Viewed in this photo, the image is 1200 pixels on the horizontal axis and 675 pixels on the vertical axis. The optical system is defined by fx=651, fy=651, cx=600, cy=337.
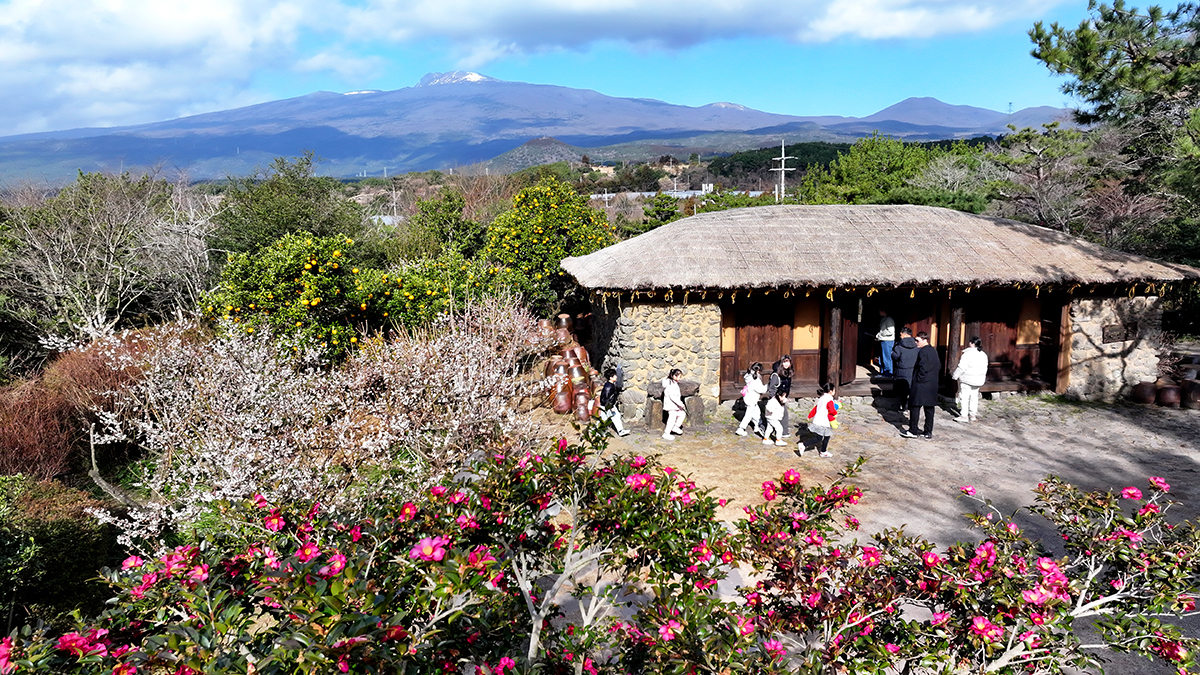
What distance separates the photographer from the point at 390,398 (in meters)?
7.11

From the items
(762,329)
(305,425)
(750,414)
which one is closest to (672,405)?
(750,414)

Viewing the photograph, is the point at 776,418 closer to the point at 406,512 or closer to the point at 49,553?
the point at 406,512

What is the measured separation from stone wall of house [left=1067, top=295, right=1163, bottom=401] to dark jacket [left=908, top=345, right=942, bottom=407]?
4.38 metres

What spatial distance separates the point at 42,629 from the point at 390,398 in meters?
4.52

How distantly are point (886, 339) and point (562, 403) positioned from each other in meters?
6.62

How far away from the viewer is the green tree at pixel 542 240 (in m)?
15.6

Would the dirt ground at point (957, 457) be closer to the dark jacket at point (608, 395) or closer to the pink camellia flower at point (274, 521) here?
the dark jacket at point (608, 395)

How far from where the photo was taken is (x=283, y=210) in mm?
16828

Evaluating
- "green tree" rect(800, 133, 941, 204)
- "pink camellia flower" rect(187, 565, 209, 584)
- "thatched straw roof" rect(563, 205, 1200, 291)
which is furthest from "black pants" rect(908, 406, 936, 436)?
"green tree" rect(800, 133, 941, 204)

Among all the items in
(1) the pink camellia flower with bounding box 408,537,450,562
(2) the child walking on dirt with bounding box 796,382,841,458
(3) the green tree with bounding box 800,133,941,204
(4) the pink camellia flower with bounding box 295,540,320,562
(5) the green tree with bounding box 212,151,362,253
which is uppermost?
(3) the green tree with bounding box 800,133,941,204

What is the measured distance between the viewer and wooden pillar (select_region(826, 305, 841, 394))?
11586mm

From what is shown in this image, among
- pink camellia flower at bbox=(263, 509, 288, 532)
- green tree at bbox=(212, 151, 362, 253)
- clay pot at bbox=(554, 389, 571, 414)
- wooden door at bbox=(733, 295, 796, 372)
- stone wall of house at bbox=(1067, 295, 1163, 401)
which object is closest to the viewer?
pink camellia flower at bbox=(263, 509, 288, 532)

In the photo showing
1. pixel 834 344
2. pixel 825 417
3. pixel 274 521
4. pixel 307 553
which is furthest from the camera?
pixel 834 344

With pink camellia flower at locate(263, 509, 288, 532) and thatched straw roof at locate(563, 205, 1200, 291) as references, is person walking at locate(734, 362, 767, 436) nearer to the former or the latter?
thatched straw roof at locate(563, 205, 1200, 291)
